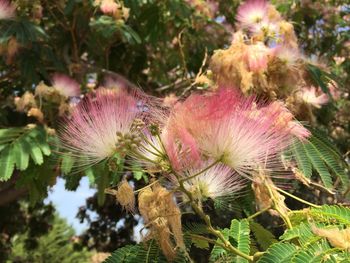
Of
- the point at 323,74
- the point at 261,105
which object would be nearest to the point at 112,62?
the point at 323,74

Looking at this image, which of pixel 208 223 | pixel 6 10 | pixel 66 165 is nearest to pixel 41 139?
pixel 66 165

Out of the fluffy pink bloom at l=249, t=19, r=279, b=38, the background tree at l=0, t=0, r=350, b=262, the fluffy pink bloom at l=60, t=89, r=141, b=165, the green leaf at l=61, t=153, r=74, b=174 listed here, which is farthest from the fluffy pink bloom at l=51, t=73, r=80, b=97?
the fluffy pink bloom at l=60, t=89, r=141, b=165

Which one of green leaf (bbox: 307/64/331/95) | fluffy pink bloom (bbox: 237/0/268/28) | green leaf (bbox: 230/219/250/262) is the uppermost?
green leaf (bbox: 230/219/250/262)

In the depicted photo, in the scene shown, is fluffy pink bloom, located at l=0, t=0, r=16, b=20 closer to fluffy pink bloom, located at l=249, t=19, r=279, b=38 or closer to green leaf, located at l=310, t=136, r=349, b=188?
fluffy pink bloom, located at l=249, t=19, r=279, b=38

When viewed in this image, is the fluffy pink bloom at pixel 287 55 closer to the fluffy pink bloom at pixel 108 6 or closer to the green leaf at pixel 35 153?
the green leaf at pixel 35 153

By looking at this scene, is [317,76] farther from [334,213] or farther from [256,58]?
[334,213]

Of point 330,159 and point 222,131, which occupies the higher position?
point 222,131
